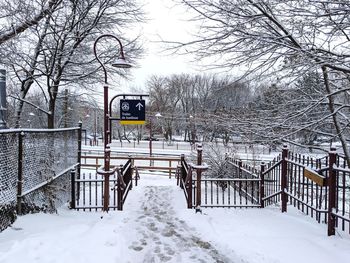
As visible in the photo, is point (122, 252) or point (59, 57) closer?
point (122, 252)

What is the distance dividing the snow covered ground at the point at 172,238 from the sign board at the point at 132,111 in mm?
2465

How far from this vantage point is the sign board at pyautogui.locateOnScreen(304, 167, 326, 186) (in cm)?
493

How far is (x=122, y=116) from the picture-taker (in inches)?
325

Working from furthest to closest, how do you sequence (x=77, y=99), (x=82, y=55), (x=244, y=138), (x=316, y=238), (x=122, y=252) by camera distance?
(x=77, y=99) < (x=82, y=55) < (x=244, y=138) < (x=316, y=238) < (x=122, y=252)

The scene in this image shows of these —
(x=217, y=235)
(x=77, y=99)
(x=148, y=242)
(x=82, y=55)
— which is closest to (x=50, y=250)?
(x=148, y=242)

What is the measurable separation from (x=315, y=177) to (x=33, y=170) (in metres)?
5.23

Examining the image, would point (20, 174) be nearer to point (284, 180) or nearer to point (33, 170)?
point (33, 170)

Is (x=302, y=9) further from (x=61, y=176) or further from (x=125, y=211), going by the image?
(x=61, y=176)

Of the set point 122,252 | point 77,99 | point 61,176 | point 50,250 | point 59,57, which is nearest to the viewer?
point 50,250

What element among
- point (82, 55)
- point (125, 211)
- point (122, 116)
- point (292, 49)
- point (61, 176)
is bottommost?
point (125, 211)

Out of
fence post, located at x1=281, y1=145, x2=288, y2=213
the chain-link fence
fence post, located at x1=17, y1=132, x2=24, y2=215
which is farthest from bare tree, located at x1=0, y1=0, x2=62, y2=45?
fence post, located at x1=281, y1=145, x2=288, y2=213

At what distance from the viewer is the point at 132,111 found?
827 centimetres

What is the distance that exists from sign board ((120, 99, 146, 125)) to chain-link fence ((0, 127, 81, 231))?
1662 millimetres

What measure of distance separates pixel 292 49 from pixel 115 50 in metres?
8.12
